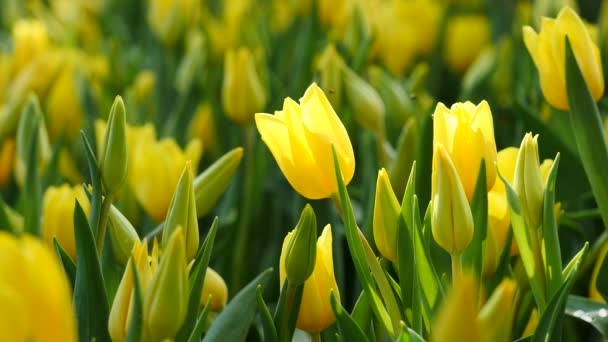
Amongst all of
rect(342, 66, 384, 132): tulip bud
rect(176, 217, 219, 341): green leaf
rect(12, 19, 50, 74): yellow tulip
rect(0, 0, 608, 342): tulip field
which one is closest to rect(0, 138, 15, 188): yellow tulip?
rect(0, 0, 608, 342): tulip field

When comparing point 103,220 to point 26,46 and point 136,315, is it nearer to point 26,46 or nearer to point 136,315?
point 136,315

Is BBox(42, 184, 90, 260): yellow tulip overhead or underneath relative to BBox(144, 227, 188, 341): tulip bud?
underneath

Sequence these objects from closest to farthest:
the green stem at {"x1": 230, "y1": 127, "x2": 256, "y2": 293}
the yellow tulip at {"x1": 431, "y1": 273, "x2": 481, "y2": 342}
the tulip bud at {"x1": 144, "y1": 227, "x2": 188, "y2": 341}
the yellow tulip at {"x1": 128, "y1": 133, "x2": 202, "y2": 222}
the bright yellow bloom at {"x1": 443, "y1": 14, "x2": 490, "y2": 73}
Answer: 1. the yellow tulip at {"x1": 431, "y1": 273, "x2": 481, "y2": 342}
2. the tulip bud at {"x1": 144, "y1": 227, "x2": 188, "y2": 341}
3. the yellow tulip at {"x1": 128, "y1": 133, "x2": 202, "y2": 222}
4. the green stem at {"x1": 230, "y1": 127, "x2": 256, "y2": 293}
5. the bright yellow bloom at {"x1": 443, "y1": 14, "x2": 490, "y2": 73}

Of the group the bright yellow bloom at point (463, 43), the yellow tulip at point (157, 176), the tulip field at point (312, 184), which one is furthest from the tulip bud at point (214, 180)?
the bright yellow bloom at point (463, 43)

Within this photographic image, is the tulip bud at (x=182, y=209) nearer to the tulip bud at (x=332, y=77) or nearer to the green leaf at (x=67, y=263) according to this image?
the green leaf at (x=67, y=263)

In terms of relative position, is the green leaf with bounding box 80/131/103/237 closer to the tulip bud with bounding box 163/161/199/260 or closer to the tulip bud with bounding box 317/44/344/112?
the tulip bud with bounding box 163/161/199/260

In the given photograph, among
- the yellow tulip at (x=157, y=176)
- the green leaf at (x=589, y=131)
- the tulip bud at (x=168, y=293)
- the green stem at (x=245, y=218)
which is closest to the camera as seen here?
the tulip bud at (x=168, y=293)
